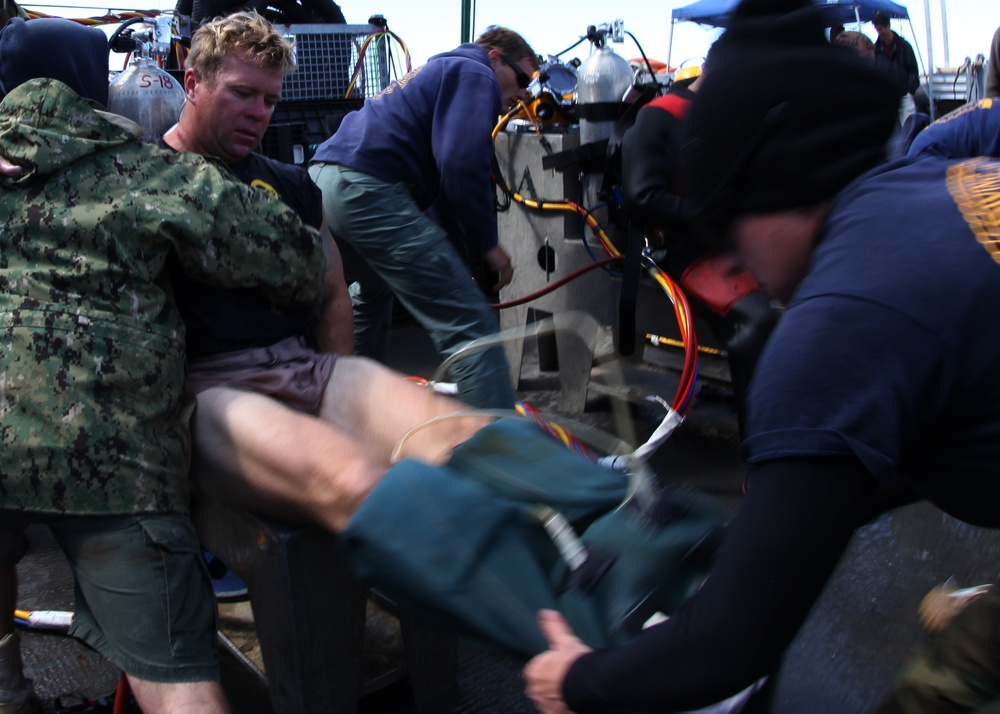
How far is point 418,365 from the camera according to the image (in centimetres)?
543

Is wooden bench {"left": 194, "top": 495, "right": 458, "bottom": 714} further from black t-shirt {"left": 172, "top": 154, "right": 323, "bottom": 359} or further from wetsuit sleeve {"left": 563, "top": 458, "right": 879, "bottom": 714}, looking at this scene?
wetsuit sleeve {"left": 563, "top": 458, "right": 879, "bottom": 714}

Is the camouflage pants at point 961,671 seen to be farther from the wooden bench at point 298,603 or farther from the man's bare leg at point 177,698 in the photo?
the man's bare leg at point 177,698

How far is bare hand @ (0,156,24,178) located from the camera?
207cm

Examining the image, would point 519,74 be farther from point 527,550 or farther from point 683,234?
point 527,550

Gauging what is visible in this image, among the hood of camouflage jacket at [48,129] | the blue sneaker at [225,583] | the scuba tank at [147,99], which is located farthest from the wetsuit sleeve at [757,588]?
the scuba tank at [147,99]

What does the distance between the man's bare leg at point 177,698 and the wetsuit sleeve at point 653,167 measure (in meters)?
2.37

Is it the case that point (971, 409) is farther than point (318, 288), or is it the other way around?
point (318, 288)

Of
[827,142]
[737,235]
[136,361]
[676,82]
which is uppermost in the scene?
[676,82]

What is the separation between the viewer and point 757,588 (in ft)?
3.50

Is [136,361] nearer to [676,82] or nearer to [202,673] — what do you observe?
[202,673]

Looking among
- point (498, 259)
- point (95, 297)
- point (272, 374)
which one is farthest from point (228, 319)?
point (498, 259)

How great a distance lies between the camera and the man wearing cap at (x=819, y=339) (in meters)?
1.03

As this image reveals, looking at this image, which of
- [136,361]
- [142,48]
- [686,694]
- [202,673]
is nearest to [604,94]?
[142,48]

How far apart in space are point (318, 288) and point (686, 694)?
1.68 m
